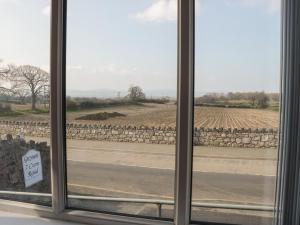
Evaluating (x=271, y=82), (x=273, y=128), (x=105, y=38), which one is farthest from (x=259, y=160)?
(x=105, y=38)

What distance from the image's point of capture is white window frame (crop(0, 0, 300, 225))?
7.31 feet

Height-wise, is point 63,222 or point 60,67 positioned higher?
point 60,67

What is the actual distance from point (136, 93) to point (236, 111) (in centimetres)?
74

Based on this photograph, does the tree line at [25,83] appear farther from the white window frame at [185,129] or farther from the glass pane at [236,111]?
the glass pane at [236,111]

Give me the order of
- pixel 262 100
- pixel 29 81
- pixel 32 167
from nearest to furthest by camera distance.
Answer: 1. pixel 262 100
2. pixel 29 81
3. pixel 32 167

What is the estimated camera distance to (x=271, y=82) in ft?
8.13

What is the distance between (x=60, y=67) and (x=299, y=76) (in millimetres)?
1766

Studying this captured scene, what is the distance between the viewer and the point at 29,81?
330 cm

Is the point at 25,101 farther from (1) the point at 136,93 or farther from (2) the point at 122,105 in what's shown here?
(1) the point at 136,93

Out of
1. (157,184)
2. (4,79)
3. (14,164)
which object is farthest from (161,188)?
(4,79)

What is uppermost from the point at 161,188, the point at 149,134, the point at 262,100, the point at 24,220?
the point at 262,100

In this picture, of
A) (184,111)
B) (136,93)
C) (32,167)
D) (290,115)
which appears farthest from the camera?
(32,167)

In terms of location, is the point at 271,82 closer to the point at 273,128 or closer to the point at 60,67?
the point at 273,128

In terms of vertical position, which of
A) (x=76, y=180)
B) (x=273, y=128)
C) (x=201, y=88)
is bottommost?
(x=76, y=180)
